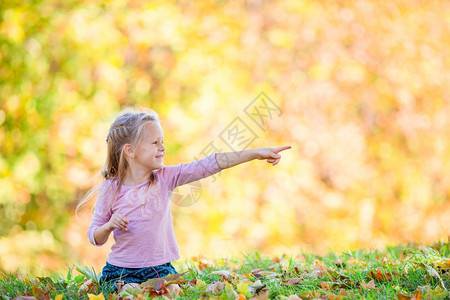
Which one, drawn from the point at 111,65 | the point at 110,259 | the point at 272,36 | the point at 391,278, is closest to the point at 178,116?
the point at 111,65

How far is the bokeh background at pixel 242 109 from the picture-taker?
14.4ft

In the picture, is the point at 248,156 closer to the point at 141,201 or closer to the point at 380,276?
the point at 141,201

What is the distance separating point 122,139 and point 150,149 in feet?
0.51

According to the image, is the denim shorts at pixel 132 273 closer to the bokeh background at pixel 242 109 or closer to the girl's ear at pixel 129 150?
the girl's ear at pixel 129 150

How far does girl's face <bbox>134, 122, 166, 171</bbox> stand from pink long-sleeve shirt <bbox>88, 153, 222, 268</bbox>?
86 mm

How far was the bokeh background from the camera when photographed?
4.39m

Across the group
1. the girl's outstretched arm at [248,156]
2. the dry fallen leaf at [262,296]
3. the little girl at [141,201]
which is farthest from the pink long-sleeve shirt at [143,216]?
the dry fallen leaf at [262,296]

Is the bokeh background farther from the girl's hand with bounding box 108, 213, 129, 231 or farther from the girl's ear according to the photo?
the girl's hand with bounding box 108, 213, 129, 231

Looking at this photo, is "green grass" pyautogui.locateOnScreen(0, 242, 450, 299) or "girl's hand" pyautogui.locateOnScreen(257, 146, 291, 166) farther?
"girl's hand" pyautogui.locateOnScreen(257, 146, 291, 166)

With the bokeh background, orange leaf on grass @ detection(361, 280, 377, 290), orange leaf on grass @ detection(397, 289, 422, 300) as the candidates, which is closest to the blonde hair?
orange leaf on grass @ detection(361, 280, 377, 290)

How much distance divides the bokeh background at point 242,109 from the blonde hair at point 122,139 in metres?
1.98

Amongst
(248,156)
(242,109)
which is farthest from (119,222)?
(242,109)

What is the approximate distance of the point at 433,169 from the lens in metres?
5.04

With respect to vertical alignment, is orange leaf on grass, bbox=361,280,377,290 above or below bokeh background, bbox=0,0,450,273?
below
